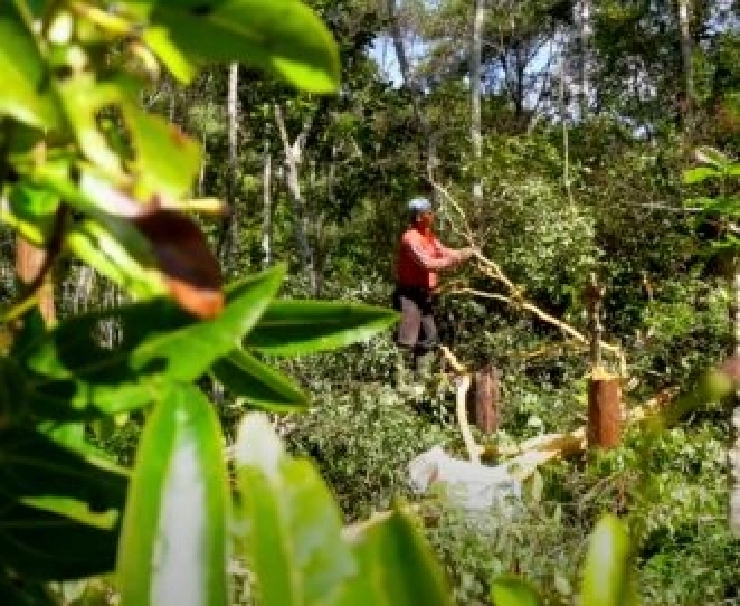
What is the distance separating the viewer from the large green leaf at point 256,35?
0.32 meters

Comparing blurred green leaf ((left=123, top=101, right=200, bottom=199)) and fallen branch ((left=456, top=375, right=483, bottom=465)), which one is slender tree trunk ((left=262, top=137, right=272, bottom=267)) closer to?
fallen branch ((left=456, top=375, right=483, bottom=465))

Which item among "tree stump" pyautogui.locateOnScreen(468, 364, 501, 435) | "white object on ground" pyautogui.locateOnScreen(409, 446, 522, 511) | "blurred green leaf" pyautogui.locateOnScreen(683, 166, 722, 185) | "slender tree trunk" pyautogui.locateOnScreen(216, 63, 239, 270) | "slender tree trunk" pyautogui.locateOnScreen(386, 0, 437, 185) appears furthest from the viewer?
"slender tree trunk" pyautogui.locateOnScreen(386, 0, 437, 185)

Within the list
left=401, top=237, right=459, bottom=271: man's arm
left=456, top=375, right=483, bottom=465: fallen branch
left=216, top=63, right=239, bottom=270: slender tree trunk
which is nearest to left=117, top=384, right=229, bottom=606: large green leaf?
left=456, top=375, right=483, bottom=465: fallen branch

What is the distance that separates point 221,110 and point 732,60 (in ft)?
21.2

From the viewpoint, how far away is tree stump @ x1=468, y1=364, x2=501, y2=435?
6426 mm

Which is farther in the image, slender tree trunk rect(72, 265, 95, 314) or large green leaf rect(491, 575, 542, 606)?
slender tree trunk rect(72, 265, 95, 314)

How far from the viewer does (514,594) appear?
40 cm

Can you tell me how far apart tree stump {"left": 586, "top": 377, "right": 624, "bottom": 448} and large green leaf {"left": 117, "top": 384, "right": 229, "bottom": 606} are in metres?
5.18

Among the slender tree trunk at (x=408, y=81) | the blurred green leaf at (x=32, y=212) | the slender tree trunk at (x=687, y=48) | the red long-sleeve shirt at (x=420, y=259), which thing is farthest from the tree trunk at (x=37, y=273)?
the slender tree trunk at (x=408, y=81)

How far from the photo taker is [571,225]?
9617mm

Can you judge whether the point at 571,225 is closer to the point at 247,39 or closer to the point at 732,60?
the point at 732,60

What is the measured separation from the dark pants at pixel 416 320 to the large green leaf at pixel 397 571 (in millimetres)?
6623

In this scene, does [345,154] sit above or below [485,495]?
above

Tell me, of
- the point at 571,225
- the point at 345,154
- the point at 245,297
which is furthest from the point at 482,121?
the point at 245,297
